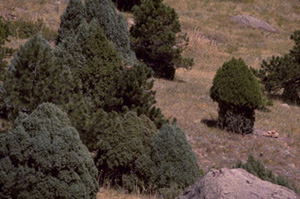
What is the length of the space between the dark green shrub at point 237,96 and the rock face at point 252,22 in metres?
21.8

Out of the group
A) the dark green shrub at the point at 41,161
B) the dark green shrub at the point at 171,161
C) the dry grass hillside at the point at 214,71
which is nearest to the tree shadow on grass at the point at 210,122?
the dry grass hillside at the point at 214,71

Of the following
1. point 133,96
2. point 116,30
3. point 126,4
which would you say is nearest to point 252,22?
point 126,4

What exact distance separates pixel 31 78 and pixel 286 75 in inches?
486

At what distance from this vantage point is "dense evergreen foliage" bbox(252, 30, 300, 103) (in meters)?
15.7

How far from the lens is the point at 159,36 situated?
16.5 metres

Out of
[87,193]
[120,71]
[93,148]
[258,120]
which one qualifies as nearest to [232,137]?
[258,120]

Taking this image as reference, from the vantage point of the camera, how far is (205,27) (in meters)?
28.8

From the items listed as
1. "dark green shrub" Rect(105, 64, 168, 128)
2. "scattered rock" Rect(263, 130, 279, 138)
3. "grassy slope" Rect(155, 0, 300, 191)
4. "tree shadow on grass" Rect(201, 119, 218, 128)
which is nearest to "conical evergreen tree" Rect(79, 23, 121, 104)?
"dark green shrub" Rect(105, 64, 168, 128)

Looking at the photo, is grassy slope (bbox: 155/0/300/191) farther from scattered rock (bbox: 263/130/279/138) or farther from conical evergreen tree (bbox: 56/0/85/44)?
conical evergreen tree (bbox: 56/0/85/44)

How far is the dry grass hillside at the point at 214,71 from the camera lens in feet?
30.4

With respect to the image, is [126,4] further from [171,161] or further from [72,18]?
[171,161]

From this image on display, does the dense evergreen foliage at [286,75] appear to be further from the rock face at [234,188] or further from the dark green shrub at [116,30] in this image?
the rock face at [234,188]

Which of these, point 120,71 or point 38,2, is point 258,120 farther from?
point 38,2

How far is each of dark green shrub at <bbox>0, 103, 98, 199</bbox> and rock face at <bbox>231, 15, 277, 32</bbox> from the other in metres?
28.9
